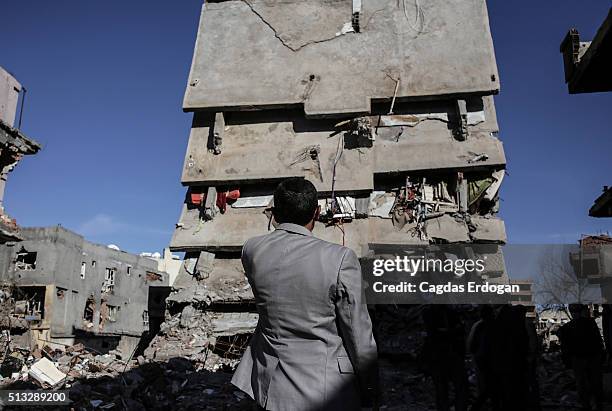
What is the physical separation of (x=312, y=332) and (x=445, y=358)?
462cm

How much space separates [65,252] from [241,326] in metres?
29.8

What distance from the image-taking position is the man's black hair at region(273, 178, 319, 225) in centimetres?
251

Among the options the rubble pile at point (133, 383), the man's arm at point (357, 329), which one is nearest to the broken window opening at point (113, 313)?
the rubble pile at point (133, 383)

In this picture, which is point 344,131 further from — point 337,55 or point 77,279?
point 77,279

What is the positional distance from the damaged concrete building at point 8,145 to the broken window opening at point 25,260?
18812mm

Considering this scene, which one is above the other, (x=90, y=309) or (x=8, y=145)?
(x=8, y=145)

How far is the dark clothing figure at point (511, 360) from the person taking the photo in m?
6.15

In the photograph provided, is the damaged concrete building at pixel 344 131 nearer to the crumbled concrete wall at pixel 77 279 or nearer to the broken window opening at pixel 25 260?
the crumbled concrete wall at pixel 77 279

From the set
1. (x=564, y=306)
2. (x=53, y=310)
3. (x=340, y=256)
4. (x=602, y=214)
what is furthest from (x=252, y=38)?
(x=53, y=310)

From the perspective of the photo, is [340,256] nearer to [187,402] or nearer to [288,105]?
[187,402]

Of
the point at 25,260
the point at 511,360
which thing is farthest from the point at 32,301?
the point at 511,360

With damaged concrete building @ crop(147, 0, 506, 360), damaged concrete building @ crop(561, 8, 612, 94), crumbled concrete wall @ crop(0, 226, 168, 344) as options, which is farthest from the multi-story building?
crumbled concrete wall @ crop(0, 226, 168, 344)

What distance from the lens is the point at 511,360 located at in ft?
20.4

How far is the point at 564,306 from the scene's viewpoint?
55.6 ft
